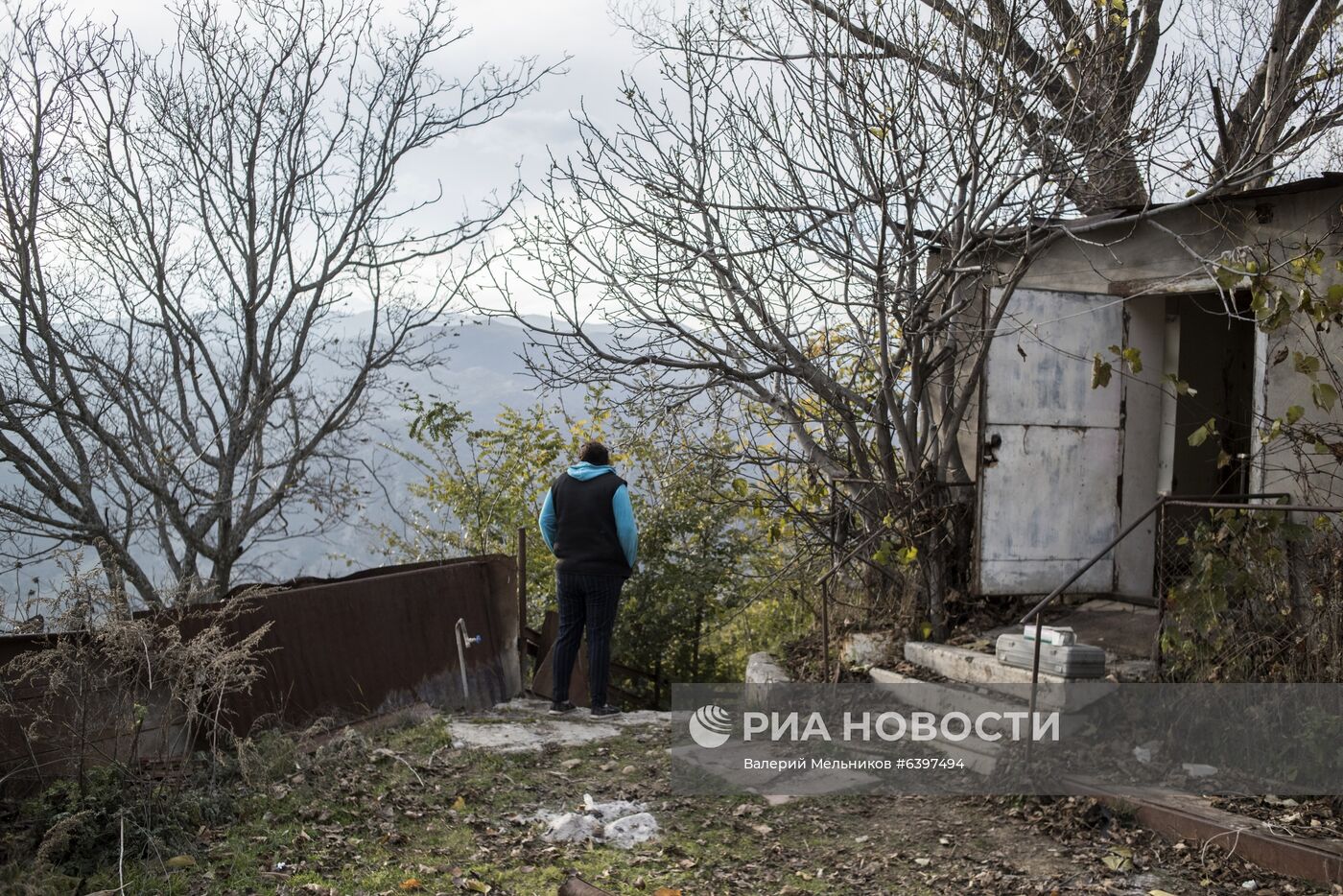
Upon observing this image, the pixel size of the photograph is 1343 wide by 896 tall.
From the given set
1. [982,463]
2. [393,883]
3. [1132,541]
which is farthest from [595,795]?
[1132,541]

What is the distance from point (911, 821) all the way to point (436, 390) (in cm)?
858

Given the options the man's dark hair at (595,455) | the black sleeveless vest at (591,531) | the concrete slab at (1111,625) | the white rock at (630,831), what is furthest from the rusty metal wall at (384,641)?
the concrete slab at (1111,625)

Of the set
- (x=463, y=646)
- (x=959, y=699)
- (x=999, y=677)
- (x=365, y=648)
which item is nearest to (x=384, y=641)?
(x=365, y=648)

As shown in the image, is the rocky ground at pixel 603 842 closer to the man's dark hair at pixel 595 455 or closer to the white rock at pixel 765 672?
the white rock at pixel 765 672

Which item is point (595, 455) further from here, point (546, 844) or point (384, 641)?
point (546, 844)

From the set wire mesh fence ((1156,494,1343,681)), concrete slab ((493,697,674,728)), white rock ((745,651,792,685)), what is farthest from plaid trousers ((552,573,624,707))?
wire mesh fence ((1156,494,1343,681))

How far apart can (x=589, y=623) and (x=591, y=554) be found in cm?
53

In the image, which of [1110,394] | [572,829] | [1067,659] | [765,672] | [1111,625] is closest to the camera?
[572,829]

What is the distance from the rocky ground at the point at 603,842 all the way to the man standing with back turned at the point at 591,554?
55.6 inches

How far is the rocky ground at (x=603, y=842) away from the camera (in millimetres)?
4719

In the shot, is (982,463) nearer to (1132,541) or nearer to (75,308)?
(1132,541)

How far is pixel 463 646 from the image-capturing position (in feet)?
25.8

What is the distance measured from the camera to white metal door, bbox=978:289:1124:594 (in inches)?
331

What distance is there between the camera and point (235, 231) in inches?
417
